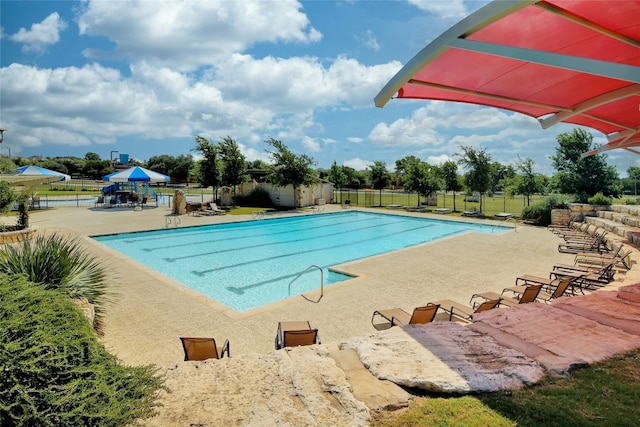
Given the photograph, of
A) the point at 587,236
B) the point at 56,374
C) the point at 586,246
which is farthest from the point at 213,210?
the point at 56,374

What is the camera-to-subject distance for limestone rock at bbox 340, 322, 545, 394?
3.71m

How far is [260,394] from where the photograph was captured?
3.50 metres

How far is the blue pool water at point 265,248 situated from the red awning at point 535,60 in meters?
6.37

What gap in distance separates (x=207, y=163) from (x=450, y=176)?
20.1 m

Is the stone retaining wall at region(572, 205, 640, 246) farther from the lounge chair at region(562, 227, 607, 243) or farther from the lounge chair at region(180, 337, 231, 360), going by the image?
the lounge chair at region(180, 337, 231, 360)

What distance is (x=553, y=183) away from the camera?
2472 cm

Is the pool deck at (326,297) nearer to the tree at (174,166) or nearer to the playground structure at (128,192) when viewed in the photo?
the playground structure at (128,192)

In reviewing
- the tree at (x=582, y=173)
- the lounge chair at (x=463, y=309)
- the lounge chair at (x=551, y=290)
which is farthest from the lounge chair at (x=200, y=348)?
the tree at (x=582, y=173)

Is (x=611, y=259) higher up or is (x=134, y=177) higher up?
(x=134, y=177)

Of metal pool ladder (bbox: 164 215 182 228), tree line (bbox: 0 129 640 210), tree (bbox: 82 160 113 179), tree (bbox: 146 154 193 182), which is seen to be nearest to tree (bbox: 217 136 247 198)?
tree line (bbox: 0 129 640 210)

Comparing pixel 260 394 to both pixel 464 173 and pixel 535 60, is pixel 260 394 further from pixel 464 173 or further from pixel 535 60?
pixel 464 173

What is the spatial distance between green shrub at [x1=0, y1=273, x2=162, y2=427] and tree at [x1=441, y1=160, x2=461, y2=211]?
28669mm

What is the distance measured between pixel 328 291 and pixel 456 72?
216 inches

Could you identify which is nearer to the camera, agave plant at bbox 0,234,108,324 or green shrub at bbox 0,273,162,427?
green shrub at bbox 0,273,162,427
